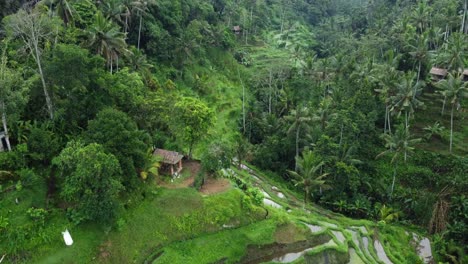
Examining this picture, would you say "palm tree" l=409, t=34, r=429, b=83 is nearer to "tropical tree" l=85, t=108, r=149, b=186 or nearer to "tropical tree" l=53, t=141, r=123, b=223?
"tropical tree" l=85, t=108, r=149, b=186

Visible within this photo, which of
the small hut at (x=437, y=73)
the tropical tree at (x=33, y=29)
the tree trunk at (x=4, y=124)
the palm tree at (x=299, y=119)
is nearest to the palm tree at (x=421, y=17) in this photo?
the small hut at (x=437, y=73)

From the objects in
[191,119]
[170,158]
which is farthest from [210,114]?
[170,158]

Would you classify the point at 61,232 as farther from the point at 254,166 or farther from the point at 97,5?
the point at 97,5

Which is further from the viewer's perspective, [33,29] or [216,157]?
[216,157]

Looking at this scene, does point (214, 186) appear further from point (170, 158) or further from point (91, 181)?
point (91, 181)

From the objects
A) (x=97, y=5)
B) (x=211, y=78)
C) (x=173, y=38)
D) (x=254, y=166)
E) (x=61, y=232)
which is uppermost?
(x=97, y=5)

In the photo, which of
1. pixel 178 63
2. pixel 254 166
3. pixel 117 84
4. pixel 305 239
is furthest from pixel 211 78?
pixel 305 239

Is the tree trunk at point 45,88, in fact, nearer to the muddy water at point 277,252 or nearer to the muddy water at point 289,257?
the muddy water at point 277,252
